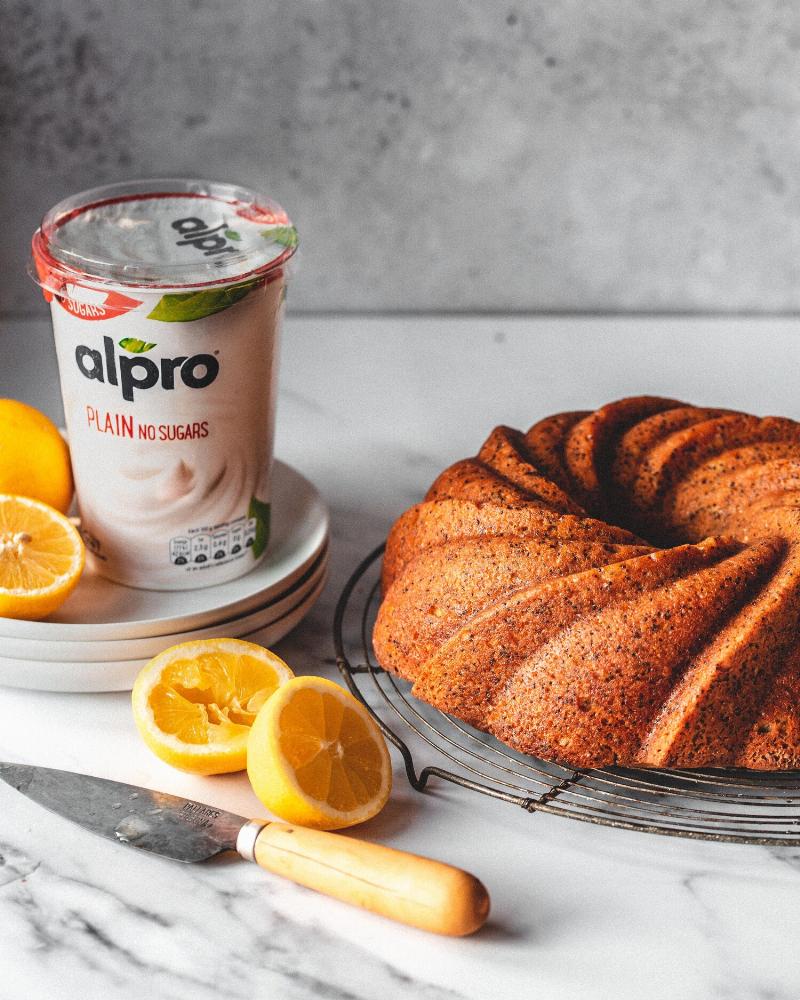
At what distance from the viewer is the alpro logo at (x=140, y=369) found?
4.06 feet

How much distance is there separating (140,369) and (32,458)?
0.23 m

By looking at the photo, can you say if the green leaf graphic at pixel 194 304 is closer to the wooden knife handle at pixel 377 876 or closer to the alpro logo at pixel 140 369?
the alpro logo at pixel 140 369

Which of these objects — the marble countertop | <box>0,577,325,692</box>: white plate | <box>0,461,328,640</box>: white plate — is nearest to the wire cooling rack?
the marble countertop

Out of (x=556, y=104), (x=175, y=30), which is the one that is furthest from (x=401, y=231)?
(x=175, y=30)

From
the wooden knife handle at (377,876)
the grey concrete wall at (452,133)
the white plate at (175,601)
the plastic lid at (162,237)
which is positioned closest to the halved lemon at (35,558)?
the white plate at (175,601)

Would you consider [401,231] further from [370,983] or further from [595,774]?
[370,983]

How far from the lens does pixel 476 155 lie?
2.16 metres

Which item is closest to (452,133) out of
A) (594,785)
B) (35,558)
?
(35,558)

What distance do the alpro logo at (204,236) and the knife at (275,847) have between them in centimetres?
55

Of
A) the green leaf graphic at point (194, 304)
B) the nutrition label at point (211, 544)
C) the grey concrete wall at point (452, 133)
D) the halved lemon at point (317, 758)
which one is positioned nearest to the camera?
the halved lemon at point (317, 758)

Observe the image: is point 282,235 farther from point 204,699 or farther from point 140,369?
point 204,699

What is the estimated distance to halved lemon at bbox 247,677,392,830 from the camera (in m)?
1.10

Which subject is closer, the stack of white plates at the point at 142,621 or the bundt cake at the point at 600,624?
the bundt cake at the point at 600,624

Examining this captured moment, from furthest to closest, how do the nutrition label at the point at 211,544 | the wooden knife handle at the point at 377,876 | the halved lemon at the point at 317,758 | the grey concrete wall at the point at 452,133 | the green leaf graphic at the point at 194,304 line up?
the grey concrete wall at the point at 452,133 → the nutrition label at the point at 211,544 → the green leaf graphic at the point at 194,304 → the halved lemon at the point at 317,758 → the wooden knife handle at the point at 377,876
